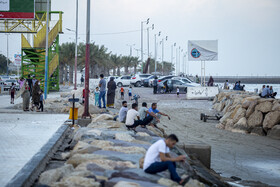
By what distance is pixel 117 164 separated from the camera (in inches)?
327

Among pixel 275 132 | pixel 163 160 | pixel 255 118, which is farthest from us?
pixel 255 118

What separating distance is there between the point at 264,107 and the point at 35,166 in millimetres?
16535

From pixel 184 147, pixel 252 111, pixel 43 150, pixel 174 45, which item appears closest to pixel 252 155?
pixel 184 147

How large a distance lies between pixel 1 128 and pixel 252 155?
9.26 metres

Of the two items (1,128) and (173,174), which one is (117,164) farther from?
(1,128)

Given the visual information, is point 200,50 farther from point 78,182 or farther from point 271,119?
point 78,182

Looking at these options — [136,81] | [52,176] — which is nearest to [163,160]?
[52,176]

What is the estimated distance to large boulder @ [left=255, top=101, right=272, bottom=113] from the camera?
2145cm

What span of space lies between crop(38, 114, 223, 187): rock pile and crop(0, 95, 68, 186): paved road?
0.84m

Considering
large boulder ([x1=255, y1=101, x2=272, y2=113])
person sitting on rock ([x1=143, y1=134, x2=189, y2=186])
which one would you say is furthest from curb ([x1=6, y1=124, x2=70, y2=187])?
large boulder ([x1=255, y1=101, x2=272, y2=113])

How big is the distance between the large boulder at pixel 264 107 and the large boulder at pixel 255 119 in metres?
0.32

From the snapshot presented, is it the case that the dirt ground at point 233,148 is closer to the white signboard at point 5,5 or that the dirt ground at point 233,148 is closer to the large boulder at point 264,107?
the large boulder at point 264,107

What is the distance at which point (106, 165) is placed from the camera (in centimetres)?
813

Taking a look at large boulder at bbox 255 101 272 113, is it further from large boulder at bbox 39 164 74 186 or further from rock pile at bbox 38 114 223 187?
large boulder at bbox 39 164 74 186
